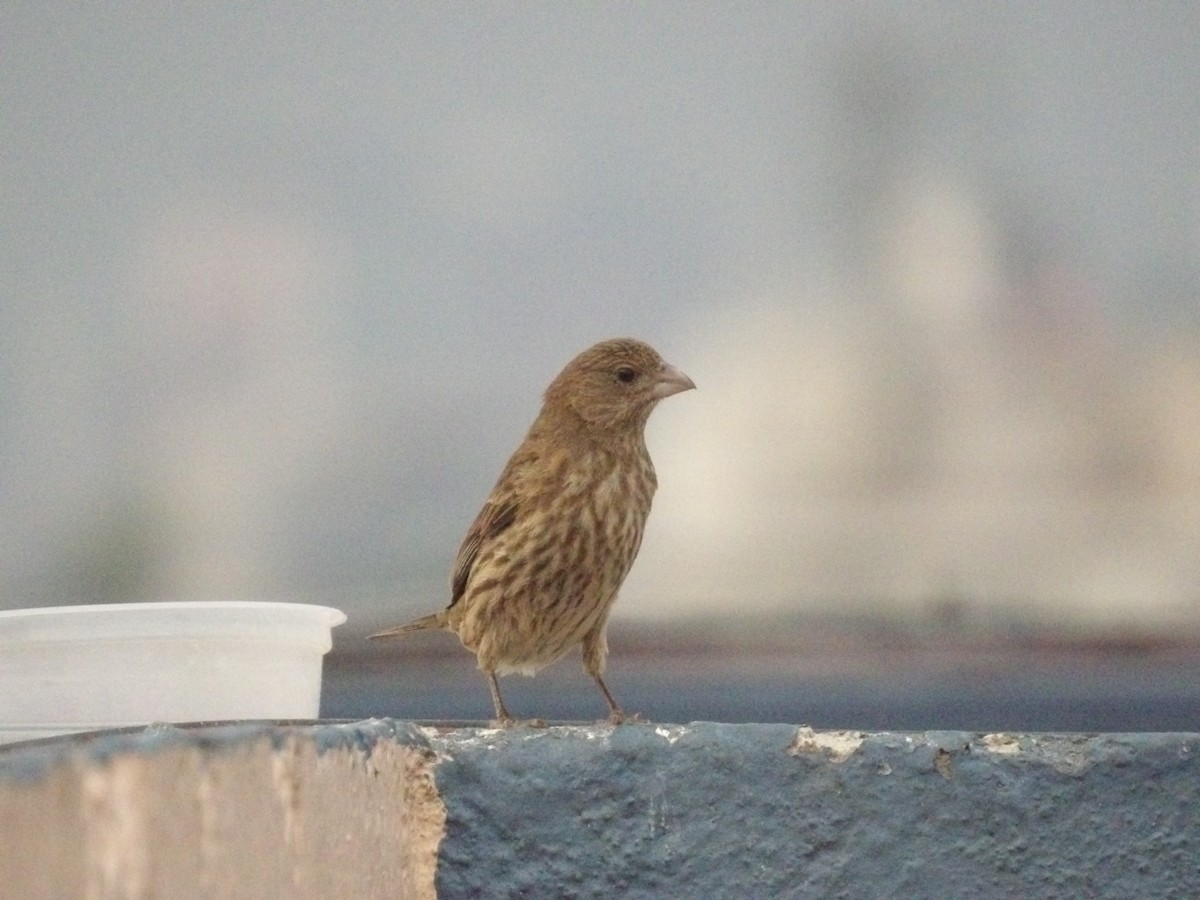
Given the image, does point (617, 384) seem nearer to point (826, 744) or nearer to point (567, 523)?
point (567, 523)

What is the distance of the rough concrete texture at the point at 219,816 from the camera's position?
111 centimetres

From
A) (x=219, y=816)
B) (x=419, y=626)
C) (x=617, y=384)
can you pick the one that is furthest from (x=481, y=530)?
(x=219, y=816)

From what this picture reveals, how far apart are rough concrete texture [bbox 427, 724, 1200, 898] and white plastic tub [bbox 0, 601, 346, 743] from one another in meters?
0.73

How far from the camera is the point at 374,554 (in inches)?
195

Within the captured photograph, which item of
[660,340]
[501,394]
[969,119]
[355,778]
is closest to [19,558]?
[501,394]

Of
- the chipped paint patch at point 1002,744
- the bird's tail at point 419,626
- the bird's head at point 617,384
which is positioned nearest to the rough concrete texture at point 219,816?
the chipped paint patch at point 1002,744

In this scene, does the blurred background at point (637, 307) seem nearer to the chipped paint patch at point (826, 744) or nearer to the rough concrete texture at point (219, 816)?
the chipped paint patch at point (826, 744)

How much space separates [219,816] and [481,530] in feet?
7.98

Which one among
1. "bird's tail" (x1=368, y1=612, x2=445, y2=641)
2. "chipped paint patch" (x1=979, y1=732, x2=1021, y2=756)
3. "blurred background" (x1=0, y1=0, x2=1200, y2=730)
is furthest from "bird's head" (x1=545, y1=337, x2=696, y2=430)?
"chipped paint patch" (x1=979, y1=732, x2=1021, y2=756)

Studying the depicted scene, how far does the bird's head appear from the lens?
379 centimetres

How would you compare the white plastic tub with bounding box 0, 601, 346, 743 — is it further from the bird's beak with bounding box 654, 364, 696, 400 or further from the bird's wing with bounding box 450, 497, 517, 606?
the bird's beak with bounding box 654, 364, 696, 400

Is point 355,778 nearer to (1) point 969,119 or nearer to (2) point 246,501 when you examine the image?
(2) point 246,501

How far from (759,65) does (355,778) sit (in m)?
3.70

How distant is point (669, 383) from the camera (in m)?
3.81
